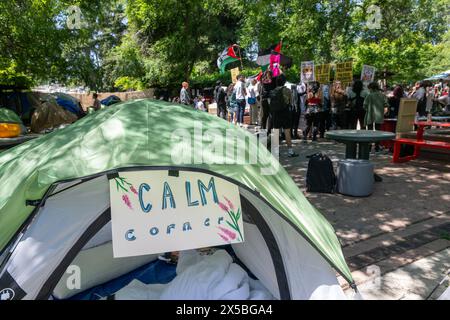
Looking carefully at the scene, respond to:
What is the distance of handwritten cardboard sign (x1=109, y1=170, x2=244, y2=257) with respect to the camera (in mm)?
2451

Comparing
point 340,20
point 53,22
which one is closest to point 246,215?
point 53,22

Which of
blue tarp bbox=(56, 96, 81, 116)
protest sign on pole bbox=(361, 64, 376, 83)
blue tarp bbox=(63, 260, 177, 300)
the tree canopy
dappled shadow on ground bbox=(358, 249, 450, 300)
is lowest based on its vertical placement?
blue tarp bbox=(63, 260, 177, 300)

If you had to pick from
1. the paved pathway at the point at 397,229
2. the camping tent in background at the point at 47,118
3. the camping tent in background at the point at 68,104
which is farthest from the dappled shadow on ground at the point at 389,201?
the camping tent in background at the point at 68,104

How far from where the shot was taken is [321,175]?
19.8 ft

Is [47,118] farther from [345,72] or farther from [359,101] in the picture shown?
[345,72]

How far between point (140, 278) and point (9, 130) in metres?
7.85

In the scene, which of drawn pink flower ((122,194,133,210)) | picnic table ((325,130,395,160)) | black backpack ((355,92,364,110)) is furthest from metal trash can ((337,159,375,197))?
black backpack ((355,92,364,110))

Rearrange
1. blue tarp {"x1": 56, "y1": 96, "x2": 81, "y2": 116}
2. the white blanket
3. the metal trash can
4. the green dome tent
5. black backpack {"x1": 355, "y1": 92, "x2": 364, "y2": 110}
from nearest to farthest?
the green dome tent, the white blanket, the metal trash can, black backpack {"x1": 355, "y1": 92, "x2": 364, "y2": 110}, blue tarp {"x1": 56, "y1": 96, "x2": 81, "y2": 116}

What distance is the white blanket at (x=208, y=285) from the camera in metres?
2.95

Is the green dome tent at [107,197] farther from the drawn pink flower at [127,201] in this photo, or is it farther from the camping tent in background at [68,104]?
the camping tent in background at [68,104]

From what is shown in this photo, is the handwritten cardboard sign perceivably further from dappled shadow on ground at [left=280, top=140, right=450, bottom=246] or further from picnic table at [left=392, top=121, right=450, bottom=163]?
picnic table at [left=392, top=121, right=450, bottom=163]

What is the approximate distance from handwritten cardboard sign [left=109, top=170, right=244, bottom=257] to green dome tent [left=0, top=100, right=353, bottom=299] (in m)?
0.18

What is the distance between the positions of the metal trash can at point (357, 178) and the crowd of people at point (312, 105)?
2.59 metres

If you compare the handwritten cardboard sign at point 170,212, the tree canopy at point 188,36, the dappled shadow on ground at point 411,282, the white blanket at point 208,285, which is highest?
the tree canopy at point 188,36
